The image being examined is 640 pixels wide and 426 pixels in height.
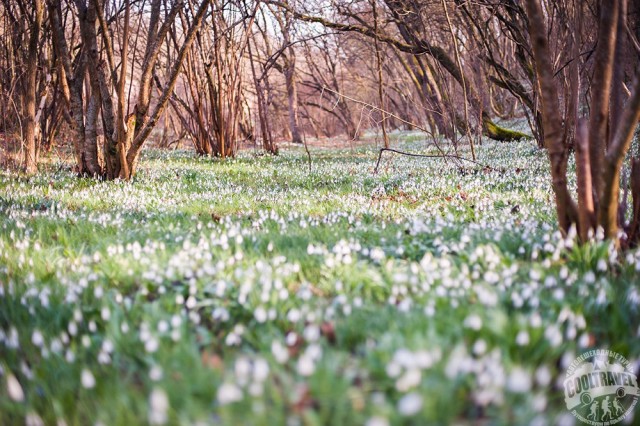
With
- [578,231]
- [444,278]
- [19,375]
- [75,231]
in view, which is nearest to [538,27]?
[578,231]

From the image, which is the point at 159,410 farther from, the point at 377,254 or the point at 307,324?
the point at 377,254

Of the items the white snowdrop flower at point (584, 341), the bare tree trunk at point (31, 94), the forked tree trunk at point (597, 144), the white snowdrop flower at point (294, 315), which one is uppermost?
the bare tree trunk at point (31, 94)

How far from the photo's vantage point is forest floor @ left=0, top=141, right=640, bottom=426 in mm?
1771

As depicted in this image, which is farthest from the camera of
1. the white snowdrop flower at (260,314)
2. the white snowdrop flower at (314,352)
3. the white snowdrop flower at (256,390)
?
the white snowdrop flower at (260,314)

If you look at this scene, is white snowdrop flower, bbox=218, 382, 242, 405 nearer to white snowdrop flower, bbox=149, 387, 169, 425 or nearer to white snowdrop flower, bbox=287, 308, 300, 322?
white snowdrop flower, bbox=149, 387, 169, 425

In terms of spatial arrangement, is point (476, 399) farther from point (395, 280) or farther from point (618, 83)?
point (618, 83)

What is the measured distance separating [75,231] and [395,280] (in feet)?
13.1

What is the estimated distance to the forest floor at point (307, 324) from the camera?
177 centimetres

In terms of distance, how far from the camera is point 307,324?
2701 mm

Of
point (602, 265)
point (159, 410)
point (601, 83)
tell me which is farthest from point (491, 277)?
point (159, 410)

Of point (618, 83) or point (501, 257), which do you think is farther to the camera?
point (618, 83)

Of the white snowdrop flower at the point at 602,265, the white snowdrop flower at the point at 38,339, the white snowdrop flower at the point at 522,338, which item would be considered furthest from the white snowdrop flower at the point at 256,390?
the white snowdrop flower at the point at 602,265

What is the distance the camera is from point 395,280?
3.03 m

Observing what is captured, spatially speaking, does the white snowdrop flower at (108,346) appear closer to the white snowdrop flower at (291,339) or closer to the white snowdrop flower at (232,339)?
the white snowdrop flower at (232,339)
